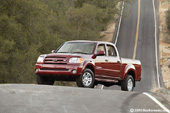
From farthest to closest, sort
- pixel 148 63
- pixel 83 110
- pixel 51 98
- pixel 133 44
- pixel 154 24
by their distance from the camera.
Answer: pixel 154 24
pixel 133 44
pixel 148 63
pixel 51 98
pixel 83 110

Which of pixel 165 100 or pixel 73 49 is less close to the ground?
pixel 73 49

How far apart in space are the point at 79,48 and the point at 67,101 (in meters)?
5.23

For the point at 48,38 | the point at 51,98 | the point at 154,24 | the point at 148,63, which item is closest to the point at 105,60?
the point at 51,98

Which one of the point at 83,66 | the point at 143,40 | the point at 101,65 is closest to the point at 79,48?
the point at 101,65

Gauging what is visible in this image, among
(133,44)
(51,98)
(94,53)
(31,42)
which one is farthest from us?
(133,44)

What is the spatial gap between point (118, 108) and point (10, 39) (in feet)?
89.0

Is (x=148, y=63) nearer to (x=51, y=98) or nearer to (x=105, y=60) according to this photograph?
(x=105, y=60)

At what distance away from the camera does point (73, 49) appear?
1464 cm

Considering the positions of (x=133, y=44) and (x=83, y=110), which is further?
(x=133, y=44)

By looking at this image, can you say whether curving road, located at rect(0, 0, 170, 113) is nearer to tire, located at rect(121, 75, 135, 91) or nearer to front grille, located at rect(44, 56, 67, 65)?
front grille, located at rect(44, 56, 67, 65)

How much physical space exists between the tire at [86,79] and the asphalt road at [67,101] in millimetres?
1825

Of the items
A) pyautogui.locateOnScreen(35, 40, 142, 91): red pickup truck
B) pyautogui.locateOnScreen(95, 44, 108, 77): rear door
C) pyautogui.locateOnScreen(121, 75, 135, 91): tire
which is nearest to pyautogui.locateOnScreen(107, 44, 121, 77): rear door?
pyautogui.locateOnScreen(35, 40, 142, 91): red pickup truck

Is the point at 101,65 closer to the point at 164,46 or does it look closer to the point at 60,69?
the point at 60,69

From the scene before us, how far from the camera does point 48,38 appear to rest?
4603cm
